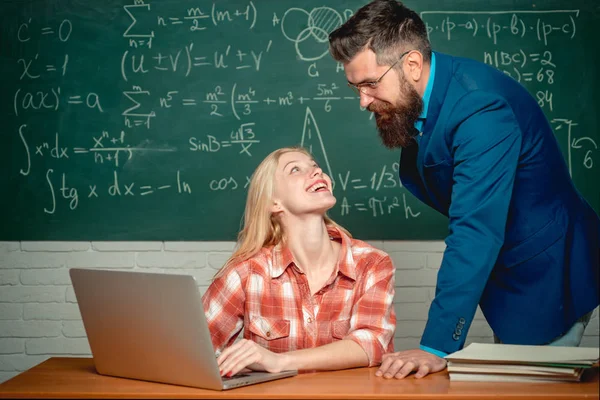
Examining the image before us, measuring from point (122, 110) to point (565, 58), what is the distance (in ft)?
6.88

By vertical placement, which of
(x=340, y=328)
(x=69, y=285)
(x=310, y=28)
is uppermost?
(x=310, y=28)

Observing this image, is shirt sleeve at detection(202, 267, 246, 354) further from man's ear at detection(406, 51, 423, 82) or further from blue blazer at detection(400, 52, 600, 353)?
man's ear at detection(406, 51, 423, 82)

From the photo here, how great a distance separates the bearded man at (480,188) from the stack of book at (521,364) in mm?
102

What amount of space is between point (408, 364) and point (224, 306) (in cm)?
74

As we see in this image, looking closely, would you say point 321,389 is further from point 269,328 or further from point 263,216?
point 263,216

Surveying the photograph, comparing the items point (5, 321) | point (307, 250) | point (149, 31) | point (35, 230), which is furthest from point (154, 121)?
point (307, 250)

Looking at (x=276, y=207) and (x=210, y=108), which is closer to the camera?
(x=276, y=207)

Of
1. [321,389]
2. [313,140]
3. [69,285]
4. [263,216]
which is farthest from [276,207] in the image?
[69,285]

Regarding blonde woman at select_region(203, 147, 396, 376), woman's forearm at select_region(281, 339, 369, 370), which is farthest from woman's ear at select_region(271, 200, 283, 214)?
woman's forearm at select_region(281, 339, 369, 370)

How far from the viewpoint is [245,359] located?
5.06 ft

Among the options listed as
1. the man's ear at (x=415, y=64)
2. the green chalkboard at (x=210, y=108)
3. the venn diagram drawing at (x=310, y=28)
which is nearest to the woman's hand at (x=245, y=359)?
the man's ear at (x=415, y=64)

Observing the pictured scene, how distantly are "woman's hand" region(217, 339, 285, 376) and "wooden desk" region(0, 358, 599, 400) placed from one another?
2.9 inches

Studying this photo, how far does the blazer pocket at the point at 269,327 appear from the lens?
6.86 ft

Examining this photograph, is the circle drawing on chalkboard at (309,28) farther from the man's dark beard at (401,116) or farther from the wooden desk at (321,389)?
Answer: the wooden desk at (321,389)
